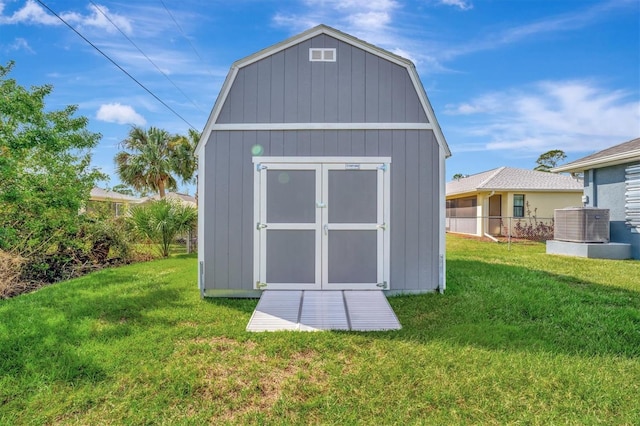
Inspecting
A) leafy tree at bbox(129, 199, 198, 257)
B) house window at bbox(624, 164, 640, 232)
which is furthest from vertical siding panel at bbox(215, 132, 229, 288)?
house window at bbox(624, 164, 640, 232)

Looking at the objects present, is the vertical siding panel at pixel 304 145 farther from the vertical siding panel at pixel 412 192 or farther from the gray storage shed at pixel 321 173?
the vertical siding panel at pixel 412 192

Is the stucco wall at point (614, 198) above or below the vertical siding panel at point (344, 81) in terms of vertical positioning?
below

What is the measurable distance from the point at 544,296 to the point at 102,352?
546 centimetres

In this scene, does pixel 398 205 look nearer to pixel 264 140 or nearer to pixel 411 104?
pixel 411 104

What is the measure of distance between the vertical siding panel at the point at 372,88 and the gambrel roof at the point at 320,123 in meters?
0.09

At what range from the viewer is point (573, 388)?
7.28 ft

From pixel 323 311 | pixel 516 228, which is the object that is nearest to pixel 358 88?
pixel 323 311

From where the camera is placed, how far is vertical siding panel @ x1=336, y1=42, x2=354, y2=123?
4.48 metres

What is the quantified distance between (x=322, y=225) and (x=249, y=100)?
2.16m

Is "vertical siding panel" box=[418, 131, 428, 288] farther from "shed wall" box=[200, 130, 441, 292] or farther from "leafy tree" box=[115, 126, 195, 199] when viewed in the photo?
"leafy tree" box=[115, 126, 195, 199]

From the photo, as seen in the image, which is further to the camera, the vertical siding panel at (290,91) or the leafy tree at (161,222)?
the leafy tree at (161,222)

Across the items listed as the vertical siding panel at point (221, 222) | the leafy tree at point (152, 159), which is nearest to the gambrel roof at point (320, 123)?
the vertical siding panel at point (221, 222)

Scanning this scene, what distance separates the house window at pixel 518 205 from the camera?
46.6 ft

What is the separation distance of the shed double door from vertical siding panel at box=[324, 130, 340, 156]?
18 centimetres
